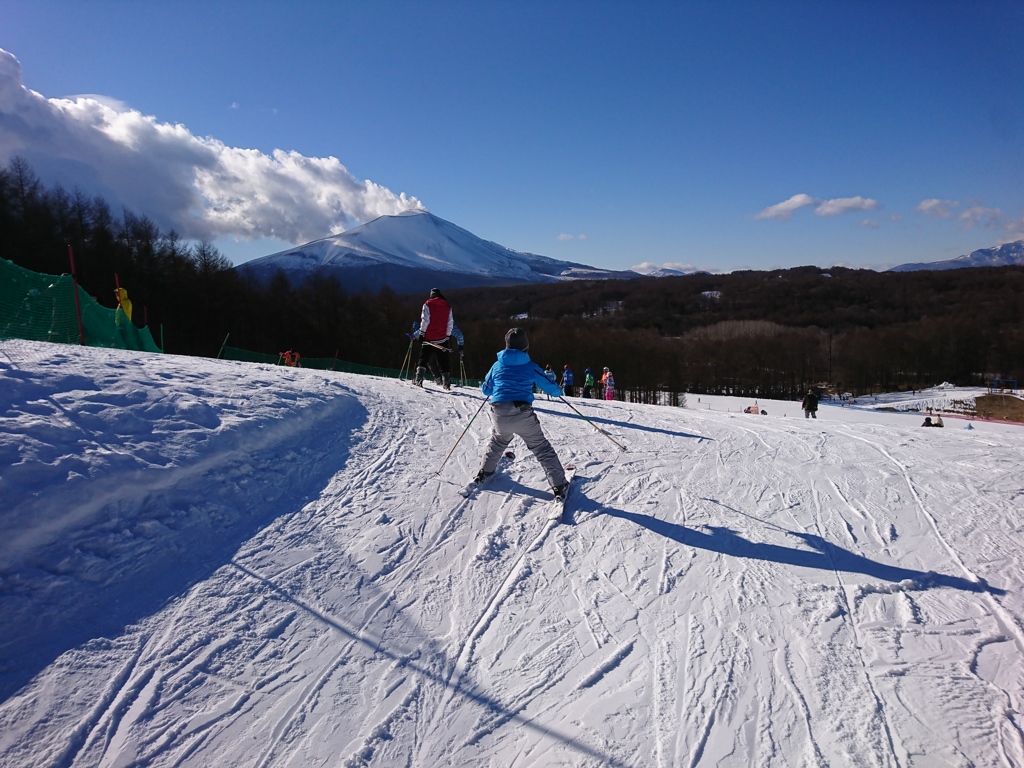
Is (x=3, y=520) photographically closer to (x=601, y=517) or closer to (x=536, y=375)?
(x=536, y=375)

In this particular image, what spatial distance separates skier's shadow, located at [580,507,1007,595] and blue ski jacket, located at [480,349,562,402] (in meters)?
1.50

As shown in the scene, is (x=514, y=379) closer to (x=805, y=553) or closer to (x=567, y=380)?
(x=805, y=553)

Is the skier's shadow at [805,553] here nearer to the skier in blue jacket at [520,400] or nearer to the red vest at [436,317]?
the skier in blue jacket at [520,400]

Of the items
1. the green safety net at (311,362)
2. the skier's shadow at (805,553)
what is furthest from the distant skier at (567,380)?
the skier's shadow at (805,553)

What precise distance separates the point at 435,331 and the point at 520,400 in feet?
17.8

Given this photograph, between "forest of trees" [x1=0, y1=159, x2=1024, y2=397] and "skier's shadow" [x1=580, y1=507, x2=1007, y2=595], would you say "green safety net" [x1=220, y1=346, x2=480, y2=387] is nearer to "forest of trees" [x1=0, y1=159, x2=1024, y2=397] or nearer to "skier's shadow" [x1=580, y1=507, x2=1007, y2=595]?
"forest of trees" [x1=0, y1=159, x2=1024, y2=397]

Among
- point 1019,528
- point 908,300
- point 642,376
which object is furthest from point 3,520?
point 908,300

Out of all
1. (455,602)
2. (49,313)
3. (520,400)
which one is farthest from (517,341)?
(49,313)

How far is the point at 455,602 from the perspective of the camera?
4.07 m

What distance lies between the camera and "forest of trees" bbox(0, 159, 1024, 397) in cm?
3997

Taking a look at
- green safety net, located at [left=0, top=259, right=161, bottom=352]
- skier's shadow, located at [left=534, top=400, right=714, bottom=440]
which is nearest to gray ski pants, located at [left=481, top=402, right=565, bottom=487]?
skier's shadow, located at [left=534, top=400, right=714, bottom=440]

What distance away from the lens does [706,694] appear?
322 centimetres

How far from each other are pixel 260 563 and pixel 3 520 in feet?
5.54

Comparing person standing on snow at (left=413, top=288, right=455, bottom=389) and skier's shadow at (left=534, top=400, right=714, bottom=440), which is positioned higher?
person standing on snow at (left=413, top=288, right=455, bottom=389)
